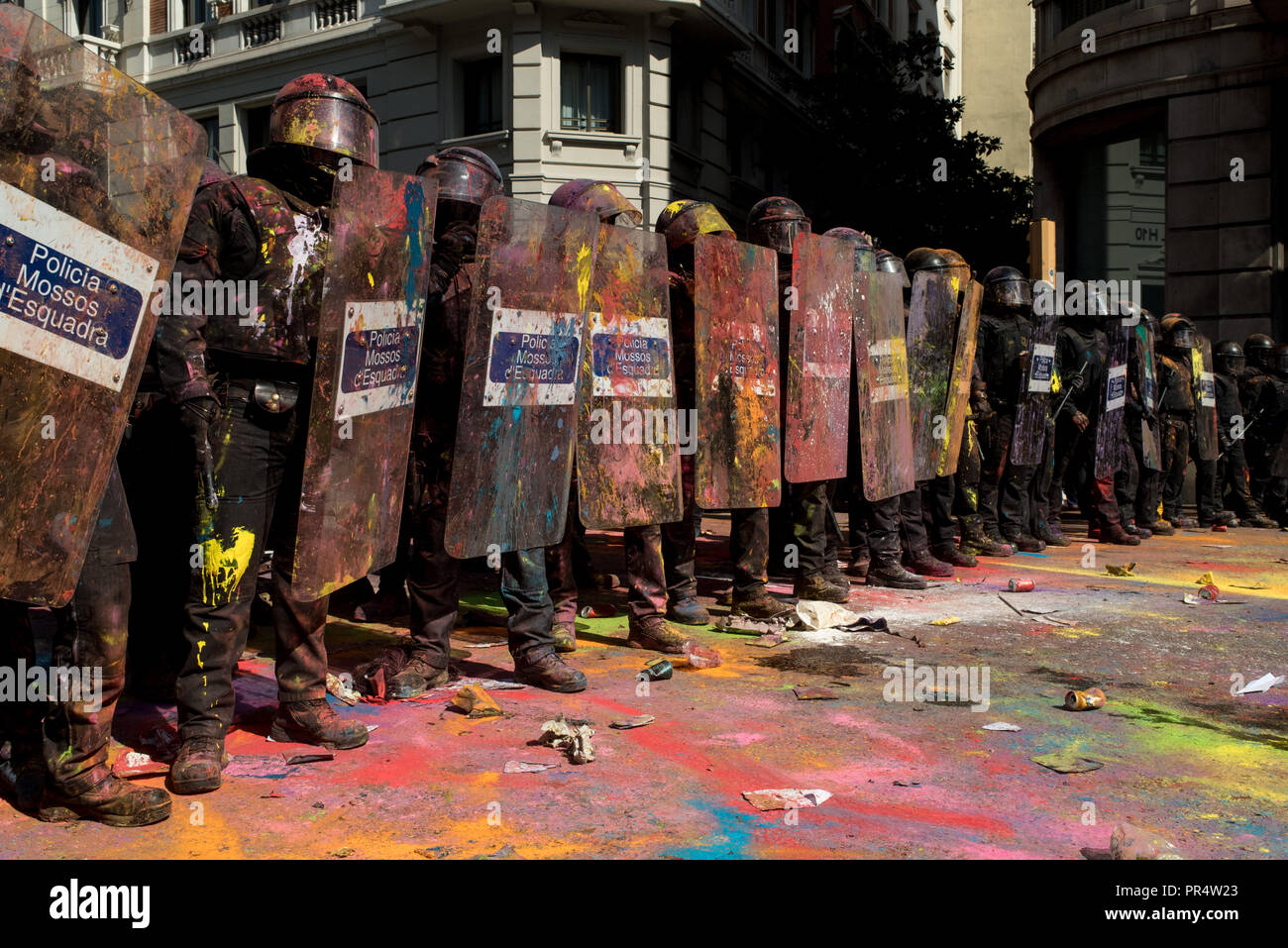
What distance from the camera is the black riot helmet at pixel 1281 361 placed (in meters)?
12.5

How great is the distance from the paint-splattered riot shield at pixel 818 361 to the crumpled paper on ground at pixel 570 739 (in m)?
2.82

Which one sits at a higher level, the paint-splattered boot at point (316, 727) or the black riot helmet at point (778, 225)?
the black riot helmet at point (778, 225)

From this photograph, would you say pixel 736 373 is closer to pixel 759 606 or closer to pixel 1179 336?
pixel 759 606

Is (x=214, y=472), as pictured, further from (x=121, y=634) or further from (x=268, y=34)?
(x=268, y=34)

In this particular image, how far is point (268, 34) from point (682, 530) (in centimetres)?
1688

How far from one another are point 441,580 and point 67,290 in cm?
212

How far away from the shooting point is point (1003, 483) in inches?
362

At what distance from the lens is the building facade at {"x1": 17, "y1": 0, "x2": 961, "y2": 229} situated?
54.8 ft

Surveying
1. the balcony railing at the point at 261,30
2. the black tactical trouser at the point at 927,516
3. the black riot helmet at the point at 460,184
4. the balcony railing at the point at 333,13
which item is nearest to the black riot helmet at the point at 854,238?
the black tactical trouser at the point at 927,516

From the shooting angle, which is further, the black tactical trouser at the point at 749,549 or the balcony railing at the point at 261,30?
the balcony railing at the point at 261,30

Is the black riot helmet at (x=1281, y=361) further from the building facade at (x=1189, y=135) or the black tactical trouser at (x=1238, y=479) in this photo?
the building facade at (x=1189, y=135)

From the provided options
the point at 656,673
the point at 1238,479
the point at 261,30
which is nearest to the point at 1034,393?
the point at 1238,479

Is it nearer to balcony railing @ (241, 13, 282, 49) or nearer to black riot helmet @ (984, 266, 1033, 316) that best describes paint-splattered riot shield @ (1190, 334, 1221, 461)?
black riot helmet @ (984, 266, 1033, 316)

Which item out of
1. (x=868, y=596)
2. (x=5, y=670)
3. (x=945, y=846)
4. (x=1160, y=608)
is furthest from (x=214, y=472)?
(x=1160, y=608)
